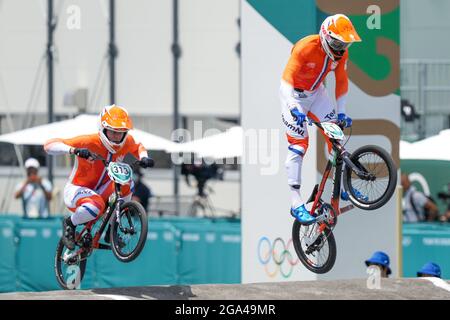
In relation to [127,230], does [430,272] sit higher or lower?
lower

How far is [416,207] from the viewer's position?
20.4 metres

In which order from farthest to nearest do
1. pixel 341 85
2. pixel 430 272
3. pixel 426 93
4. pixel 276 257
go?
pixel 426 93 < pixel 430 272 < pixel 276 257 < pixel 341 85

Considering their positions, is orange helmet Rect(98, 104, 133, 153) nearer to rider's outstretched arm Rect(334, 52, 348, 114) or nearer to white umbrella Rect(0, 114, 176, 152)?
rider's outstretched arm Rect(334, 52, 348, 114)

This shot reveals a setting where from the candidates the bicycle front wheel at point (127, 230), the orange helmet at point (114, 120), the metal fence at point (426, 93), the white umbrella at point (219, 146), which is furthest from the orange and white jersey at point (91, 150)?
the metal fence at point (426, 93)

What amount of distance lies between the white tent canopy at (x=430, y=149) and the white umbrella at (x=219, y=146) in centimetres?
251

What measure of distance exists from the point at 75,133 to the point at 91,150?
5.34m

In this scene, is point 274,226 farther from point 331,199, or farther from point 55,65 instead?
point 55,65

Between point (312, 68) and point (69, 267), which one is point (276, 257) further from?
point (312, 68)

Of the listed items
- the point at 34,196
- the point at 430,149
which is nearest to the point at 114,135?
the point at 430,149

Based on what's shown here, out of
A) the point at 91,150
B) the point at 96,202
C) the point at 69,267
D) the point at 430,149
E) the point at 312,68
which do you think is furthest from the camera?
the point at 430,149
